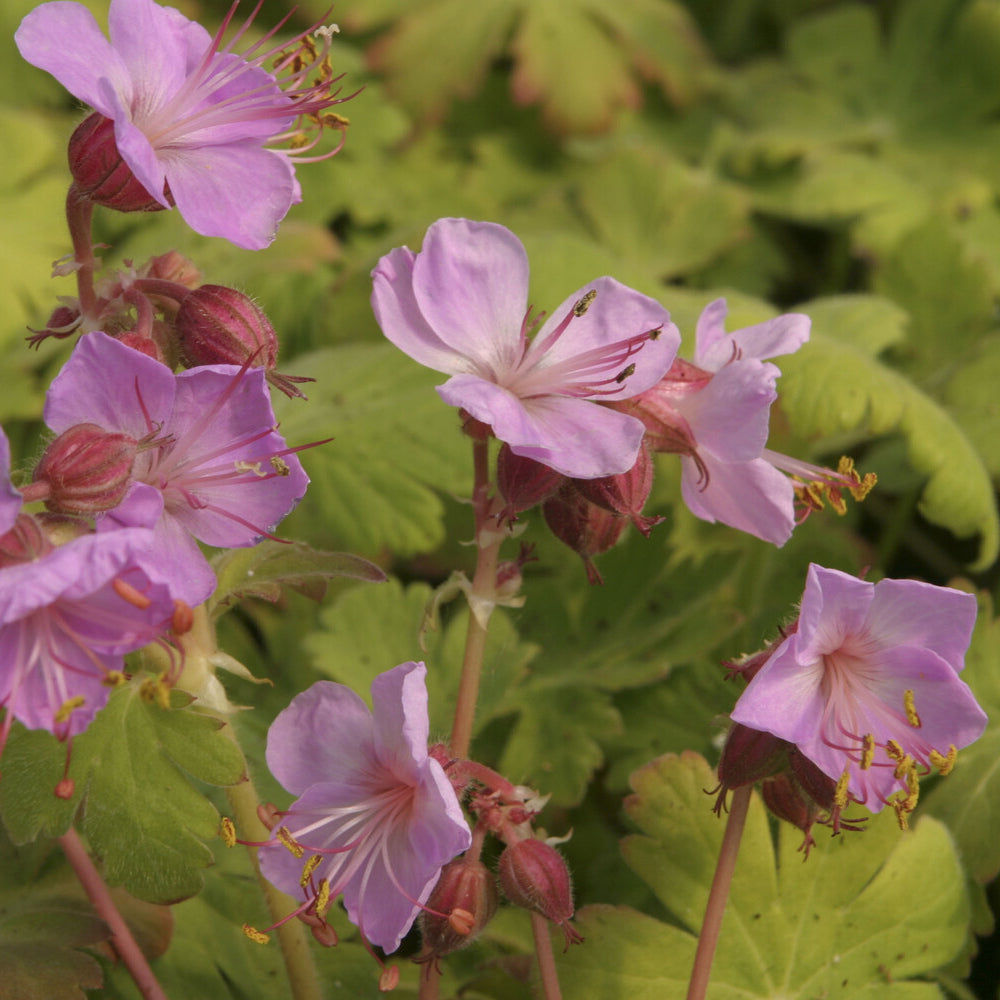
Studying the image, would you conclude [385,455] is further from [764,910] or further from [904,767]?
[904,767]

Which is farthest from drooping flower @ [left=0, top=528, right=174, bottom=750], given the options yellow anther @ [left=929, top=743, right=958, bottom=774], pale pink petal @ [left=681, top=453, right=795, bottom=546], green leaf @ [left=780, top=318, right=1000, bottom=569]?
green leaf @ [left=780, top=318, right=1000, bottom=569]

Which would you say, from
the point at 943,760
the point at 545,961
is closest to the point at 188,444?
the point at 545,961

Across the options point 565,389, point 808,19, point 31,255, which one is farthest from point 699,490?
point 808,19

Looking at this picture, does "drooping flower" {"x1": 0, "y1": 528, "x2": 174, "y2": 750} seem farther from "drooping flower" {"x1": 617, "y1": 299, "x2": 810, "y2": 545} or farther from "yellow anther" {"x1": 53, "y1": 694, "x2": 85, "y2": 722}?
"drooping flower" {"x1": 617, "y1": 299, "x2": 810, "y2": 545}

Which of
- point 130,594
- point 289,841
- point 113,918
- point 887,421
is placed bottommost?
point 113,918

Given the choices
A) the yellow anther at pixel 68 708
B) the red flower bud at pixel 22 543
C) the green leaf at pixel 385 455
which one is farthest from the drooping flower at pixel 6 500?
the green leaf at pixel 385 455

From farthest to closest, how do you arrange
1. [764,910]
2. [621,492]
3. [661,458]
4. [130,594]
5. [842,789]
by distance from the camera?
[661,458], [764,910], [621,492], [842,789], [130,594]
